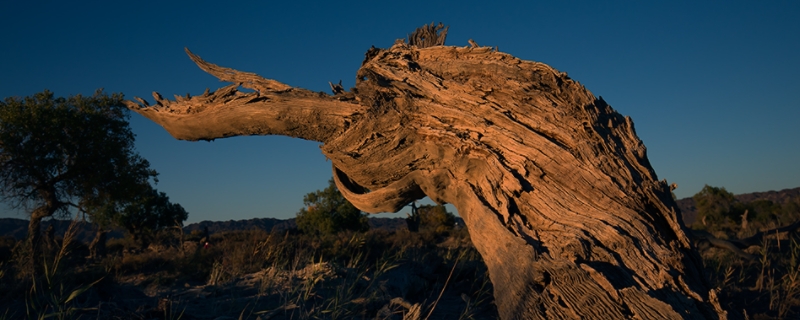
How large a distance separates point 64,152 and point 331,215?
21362mm

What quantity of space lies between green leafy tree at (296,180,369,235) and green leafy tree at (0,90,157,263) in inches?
746

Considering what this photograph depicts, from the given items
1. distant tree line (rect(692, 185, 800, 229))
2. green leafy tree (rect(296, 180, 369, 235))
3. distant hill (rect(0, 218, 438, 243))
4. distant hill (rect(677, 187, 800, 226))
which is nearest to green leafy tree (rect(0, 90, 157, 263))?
green leafy tree (rect(296, 180, 369, 235))

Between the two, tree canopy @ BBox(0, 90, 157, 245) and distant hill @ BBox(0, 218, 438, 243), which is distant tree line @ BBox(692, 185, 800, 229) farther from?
tree canopy @ BBox(0, 90, 157, 245)

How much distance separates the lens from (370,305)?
17.0ft

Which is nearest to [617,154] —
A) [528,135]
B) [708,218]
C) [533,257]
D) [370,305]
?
[528,135]

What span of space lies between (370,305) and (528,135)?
250cm

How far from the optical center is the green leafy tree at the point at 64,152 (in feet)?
47.9

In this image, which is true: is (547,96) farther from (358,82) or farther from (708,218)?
(708,218)

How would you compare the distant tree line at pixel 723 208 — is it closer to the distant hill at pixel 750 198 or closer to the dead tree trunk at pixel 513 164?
the distant hill at pixel 750 198

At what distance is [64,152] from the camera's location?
1515 centimetres

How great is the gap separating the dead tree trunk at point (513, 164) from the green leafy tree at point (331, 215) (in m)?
29.5

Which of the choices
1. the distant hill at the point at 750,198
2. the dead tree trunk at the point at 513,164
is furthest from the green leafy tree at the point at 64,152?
the distant hill at the point at 750,198

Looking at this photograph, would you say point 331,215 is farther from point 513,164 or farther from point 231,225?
point 231,225

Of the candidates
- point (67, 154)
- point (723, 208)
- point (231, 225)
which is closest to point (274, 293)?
point (67, 154)
